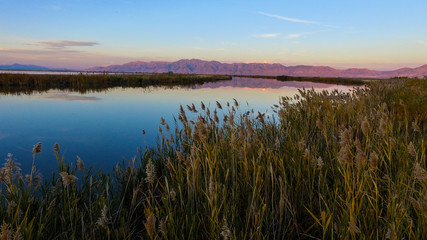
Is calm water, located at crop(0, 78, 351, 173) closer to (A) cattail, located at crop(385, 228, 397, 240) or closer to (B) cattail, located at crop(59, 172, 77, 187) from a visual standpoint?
(B) cattail, located at crop(59, 172, 77, 187)

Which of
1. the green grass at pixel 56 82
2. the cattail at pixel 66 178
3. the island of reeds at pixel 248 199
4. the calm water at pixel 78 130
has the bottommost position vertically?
the calm water at pixel 78 130

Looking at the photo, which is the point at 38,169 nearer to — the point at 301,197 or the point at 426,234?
the point at 301,197

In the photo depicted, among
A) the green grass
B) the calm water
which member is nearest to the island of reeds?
the calm water

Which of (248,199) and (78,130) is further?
→ (78,130)

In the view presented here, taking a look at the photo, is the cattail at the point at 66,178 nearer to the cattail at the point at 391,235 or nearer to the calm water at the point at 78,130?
the cattail at the point at 391,235

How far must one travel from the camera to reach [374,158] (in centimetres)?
207

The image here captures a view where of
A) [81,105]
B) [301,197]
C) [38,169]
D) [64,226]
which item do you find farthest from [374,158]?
[81,105]

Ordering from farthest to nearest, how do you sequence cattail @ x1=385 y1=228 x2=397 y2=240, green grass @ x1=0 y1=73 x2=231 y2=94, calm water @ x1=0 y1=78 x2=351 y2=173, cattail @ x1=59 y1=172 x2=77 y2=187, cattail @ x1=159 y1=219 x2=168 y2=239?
green grass @ x1=0 y1=73 x2=231 y2=94, calm water @ x1=0 y1=78 x2=351 y2=173, cattail @ x1=59 y1=172 x2=77 y2=187, cattail @ x1=159 y1=219 x2=168 y2=239, cattail @ x1=385 y1=228 x2=397 y2=240

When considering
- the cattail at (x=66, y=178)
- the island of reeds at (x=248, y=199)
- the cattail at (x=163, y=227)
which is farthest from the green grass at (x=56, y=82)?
the cattail at (x=163, y=227)

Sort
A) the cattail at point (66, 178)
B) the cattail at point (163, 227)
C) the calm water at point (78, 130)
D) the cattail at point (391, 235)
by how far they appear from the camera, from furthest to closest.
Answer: the calm water at point (78, 130) < the cattail at point (66, 178) < the cattail at point (163, 227) < the cattail at point (391, 235)

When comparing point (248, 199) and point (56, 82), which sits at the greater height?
point (56, 82)

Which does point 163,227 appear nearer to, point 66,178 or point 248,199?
point 66,178

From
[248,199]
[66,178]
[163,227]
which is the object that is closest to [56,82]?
[66,178]

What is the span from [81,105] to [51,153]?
1125 cm
